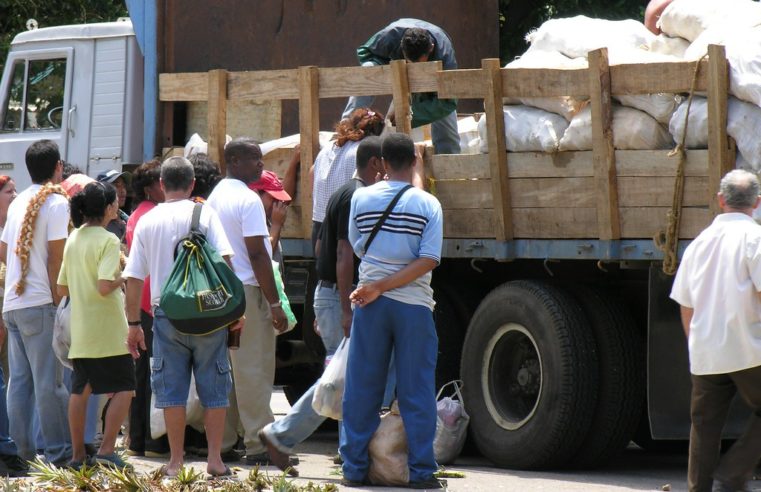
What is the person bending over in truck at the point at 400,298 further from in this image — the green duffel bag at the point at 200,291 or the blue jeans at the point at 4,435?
the blue jeans at the point at 4,435

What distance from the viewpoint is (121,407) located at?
730 cm

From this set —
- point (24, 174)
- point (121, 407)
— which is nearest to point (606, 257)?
point (121, 407)

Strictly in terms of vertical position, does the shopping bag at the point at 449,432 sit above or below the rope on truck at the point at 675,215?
below

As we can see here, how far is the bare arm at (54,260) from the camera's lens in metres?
7.62

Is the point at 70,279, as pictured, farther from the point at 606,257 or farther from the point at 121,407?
the point at 606,257

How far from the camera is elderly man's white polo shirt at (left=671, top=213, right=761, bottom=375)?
630 centimetres

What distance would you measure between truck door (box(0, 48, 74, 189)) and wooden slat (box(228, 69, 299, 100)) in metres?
1.61

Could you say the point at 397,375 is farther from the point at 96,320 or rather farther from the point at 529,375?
the point at 96,320

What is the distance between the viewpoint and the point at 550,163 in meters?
7.46

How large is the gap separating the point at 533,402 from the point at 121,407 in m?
2.30

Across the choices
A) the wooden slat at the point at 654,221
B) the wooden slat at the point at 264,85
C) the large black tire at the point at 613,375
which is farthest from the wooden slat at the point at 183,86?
the wooden slat at the point at 654,221

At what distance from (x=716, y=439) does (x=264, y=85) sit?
3.60 m

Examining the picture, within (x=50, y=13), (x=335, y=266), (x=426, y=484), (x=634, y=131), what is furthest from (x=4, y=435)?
(x=50, y=13)

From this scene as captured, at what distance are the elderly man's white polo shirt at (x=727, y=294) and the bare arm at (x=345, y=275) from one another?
177 centimetres
